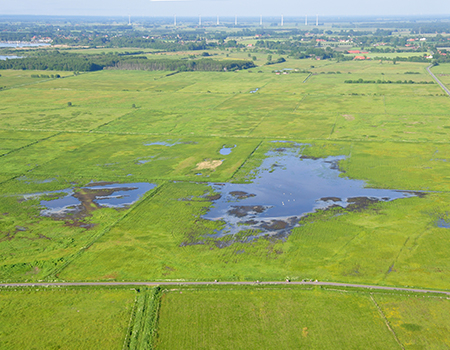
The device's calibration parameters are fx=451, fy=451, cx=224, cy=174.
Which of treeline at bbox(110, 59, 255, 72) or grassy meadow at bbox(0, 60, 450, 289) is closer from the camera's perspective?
grassy meadow at bbox(0, 60, 450, 289)

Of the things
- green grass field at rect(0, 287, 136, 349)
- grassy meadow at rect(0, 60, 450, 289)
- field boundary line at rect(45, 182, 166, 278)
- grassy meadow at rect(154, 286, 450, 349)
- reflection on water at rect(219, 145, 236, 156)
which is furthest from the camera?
reflection on water at rect(219, 145, 236, 156)

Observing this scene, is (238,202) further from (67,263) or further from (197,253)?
(67,263)

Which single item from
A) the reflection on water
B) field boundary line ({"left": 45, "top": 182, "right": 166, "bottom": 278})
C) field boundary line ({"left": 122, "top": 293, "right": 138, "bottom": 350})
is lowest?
field boundary line ({"left": 122, "top": 293, "right": 138, "bottom": 350})

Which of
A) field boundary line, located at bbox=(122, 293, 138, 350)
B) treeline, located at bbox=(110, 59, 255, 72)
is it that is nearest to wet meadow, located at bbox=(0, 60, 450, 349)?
field boundary line, located at bbox=(122, 293, 138, 350)

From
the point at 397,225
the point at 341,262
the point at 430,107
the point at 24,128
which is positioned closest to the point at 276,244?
the point at 341,262

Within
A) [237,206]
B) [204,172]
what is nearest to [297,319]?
[237,206]

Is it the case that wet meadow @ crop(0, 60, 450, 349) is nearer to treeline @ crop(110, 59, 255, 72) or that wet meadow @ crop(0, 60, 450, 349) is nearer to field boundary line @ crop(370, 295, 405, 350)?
field boundary line @ crop(370, 295, 405, 350)

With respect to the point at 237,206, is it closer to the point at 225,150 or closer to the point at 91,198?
the point at 91,198
